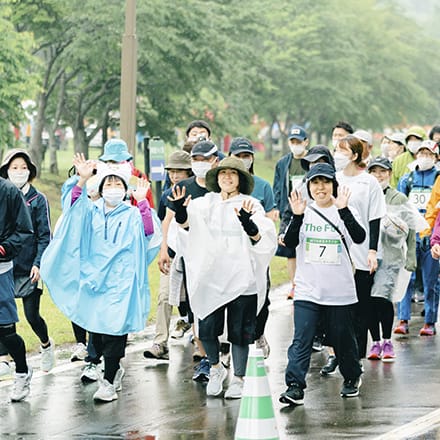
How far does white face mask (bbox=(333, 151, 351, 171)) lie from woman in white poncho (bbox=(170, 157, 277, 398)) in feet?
3.27

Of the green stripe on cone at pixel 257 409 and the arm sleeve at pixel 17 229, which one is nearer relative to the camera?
the green stripe on cone at pixel 257 409

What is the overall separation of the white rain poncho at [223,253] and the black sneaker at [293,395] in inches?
32.8

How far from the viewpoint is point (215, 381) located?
993 cm

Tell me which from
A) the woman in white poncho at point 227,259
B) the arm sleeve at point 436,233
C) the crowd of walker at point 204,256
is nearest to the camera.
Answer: the crowd of walker at point 204,256

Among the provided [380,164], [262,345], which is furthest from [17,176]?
[380,164]

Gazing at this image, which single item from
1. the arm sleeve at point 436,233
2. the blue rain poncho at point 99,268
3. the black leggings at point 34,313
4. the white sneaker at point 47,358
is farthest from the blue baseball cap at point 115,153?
the arm sleeve at point 436,233

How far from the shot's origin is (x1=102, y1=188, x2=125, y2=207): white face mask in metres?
9.93

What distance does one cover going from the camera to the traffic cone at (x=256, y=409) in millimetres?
7477

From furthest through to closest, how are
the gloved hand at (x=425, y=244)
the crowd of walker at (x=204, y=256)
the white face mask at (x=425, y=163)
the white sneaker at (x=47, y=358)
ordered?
the white face mask at (x=425, y=163), the gloved hand at (x=425, y=244), the white sneaker at (x=47, y=358), the crowd of walker at (x=204, y=256)

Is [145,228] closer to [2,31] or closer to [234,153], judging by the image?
[234,153]

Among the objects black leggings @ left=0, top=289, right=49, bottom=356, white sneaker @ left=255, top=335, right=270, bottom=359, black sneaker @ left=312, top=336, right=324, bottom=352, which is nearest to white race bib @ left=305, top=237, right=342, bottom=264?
white sneaker @ left=255, top=335, right=270, bottom=359

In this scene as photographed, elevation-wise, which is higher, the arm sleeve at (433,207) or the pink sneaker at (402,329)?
the arm sleeve at (433,207)

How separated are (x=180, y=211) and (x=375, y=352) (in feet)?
8.59

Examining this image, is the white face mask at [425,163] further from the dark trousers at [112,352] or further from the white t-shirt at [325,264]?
the dark trousers at [112,352]
